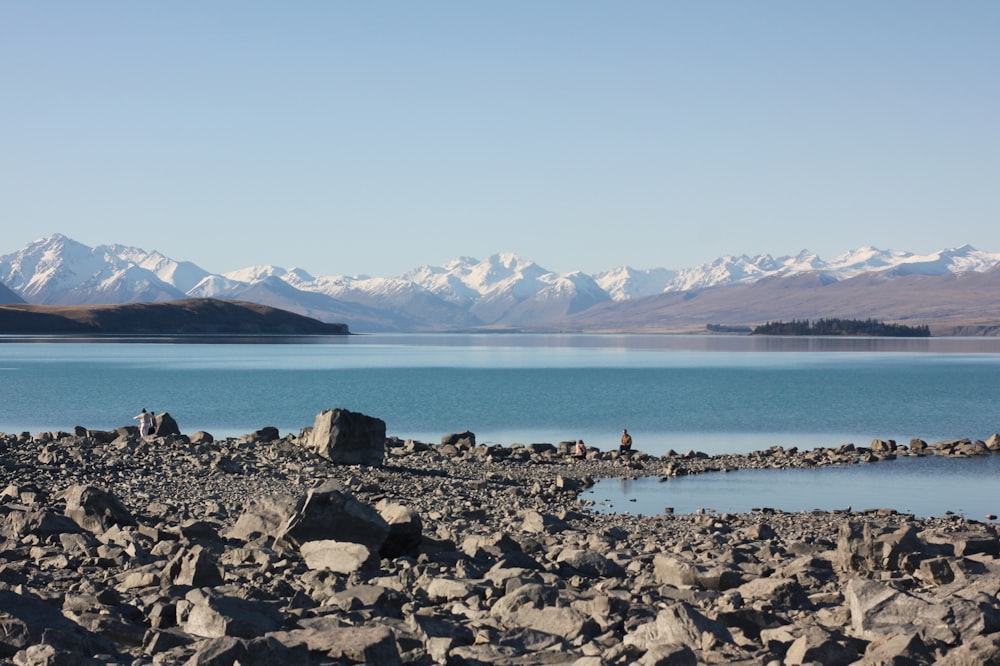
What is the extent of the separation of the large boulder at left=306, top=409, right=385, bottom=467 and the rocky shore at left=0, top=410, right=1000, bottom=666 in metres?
5.64

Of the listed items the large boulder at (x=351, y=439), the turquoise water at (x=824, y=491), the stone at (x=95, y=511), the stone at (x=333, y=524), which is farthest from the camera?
the large boulder at (x=351, y=439)

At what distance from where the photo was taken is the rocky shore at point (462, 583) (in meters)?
11.7

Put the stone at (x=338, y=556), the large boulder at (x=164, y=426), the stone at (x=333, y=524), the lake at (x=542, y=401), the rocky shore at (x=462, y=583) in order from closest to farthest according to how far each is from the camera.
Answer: the rocky shore at (x=462, y=583), the stone at (x=338, y=556), the stone at (x=333, y=524), the large boulder at (x=164, y=426), the lake at (x=542, y=401)

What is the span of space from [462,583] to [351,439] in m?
19.6

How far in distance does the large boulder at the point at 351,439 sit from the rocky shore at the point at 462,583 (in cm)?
564

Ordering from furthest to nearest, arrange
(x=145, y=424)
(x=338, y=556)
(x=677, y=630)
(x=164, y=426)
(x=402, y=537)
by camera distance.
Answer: (x=164, y=426), (x=145, y=424), (x=402, y=537), (x=338, y=556), (x=677, y=630)

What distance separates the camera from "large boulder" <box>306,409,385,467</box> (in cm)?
3384

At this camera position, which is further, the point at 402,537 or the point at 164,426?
the point at 164,426

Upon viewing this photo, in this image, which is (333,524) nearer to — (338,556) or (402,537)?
(338,556)

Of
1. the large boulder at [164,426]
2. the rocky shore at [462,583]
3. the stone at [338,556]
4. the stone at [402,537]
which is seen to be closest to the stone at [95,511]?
the rocky shore at [462,583]

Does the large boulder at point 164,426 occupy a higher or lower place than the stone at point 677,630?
lower

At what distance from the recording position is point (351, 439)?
111ft

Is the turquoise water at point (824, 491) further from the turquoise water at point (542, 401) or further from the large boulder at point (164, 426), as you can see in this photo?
the large boulder at point (164, 426)

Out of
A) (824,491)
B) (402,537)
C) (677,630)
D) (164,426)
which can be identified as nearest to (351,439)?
(164,426)
